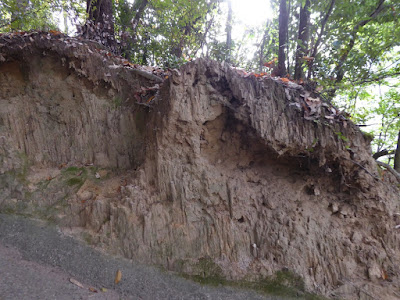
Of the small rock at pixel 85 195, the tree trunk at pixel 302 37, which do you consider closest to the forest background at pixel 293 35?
the tree trunk at pixel 302 37

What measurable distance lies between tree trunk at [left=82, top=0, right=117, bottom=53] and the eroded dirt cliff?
1362 mm

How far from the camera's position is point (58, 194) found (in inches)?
170

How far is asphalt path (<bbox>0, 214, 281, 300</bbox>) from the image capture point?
3141mm

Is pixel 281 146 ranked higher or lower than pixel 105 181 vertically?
higher

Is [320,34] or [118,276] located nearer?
[118,276]

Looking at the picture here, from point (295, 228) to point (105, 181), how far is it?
348 cm

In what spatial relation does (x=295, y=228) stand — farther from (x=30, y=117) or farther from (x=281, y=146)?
(x=30, y=117)

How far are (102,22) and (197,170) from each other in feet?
17.5

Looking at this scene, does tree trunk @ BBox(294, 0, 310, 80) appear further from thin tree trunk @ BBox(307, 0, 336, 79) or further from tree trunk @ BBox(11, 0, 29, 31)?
tree trunk @ BBox(11, 0, 29, 31)

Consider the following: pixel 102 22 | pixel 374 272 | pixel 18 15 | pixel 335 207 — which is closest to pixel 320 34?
pixel 335 207

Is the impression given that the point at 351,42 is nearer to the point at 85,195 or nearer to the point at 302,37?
the point at 302,37

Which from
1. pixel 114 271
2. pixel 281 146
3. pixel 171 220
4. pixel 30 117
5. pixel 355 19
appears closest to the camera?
pixel 114 271

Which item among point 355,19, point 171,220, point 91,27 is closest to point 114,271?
point 171,220

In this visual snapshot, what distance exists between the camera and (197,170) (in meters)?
4.33
